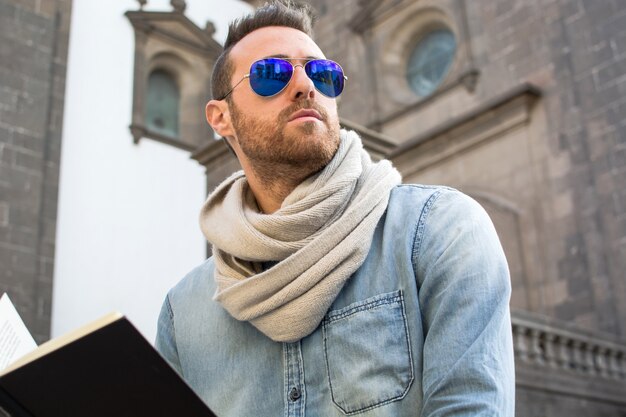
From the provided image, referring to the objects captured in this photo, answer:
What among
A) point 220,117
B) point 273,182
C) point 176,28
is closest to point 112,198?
point 176,28

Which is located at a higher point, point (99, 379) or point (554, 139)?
point (554, 139)

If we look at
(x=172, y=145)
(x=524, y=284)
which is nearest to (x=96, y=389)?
(x=524, y=284)

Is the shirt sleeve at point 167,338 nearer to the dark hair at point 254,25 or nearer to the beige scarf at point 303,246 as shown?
the beige scarf at point 303,246

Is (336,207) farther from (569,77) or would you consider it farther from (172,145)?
(172,145)

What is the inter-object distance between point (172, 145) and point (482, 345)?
526 inches

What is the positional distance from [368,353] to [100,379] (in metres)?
0.59

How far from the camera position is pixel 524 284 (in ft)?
40.0

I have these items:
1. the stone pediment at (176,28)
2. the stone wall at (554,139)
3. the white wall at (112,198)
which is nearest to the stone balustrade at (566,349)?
the stone wall at (554,139)

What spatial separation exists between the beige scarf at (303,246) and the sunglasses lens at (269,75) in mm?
227

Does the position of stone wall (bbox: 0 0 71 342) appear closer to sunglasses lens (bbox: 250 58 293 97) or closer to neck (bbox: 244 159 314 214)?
neck (bbox: 244 159 314 214)

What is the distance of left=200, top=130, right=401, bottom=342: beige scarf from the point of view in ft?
6.46

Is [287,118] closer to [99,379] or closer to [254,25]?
[254,25]

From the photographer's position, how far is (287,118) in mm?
2203

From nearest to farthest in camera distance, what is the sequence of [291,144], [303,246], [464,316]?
[464,316] → [303,246] → [291,144]
